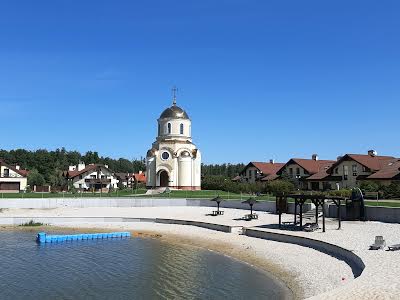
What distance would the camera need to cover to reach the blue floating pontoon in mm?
31719

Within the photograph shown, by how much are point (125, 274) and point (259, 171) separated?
186 ft

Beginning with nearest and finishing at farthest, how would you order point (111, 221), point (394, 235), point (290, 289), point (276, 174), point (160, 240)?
point (290, 289)
point (394, 235)
point (160, 240)
point (111, 221)
point (276, 174)


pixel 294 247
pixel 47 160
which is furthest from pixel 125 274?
pixel 47 160

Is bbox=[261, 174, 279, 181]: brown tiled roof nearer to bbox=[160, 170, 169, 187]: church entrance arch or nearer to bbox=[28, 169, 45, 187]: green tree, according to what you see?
bbox=[160, 170, 169, 187]: church entrance arch

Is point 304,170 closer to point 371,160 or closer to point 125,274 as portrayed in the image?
point 371,160

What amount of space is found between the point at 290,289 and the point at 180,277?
16.8 ft

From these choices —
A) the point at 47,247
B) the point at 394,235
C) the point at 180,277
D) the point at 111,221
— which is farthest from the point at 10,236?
the point at 394,235

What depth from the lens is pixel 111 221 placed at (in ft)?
139

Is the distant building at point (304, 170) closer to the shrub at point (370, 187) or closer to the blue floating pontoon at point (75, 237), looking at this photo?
the shrub at point (370, 187)

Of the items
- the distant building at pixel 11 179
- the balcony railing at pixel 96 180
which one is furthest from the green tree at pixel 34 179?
the balcony railing at pixel 96 180

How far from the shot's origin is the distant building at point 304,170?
2595 inches

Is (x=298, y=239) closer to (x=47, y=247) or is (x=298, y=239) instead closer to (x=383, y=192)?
(x=47, y=247)

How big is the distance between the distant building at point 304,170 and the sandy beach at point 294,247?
74.7 ft

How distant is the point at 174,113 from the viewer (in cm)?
7125
